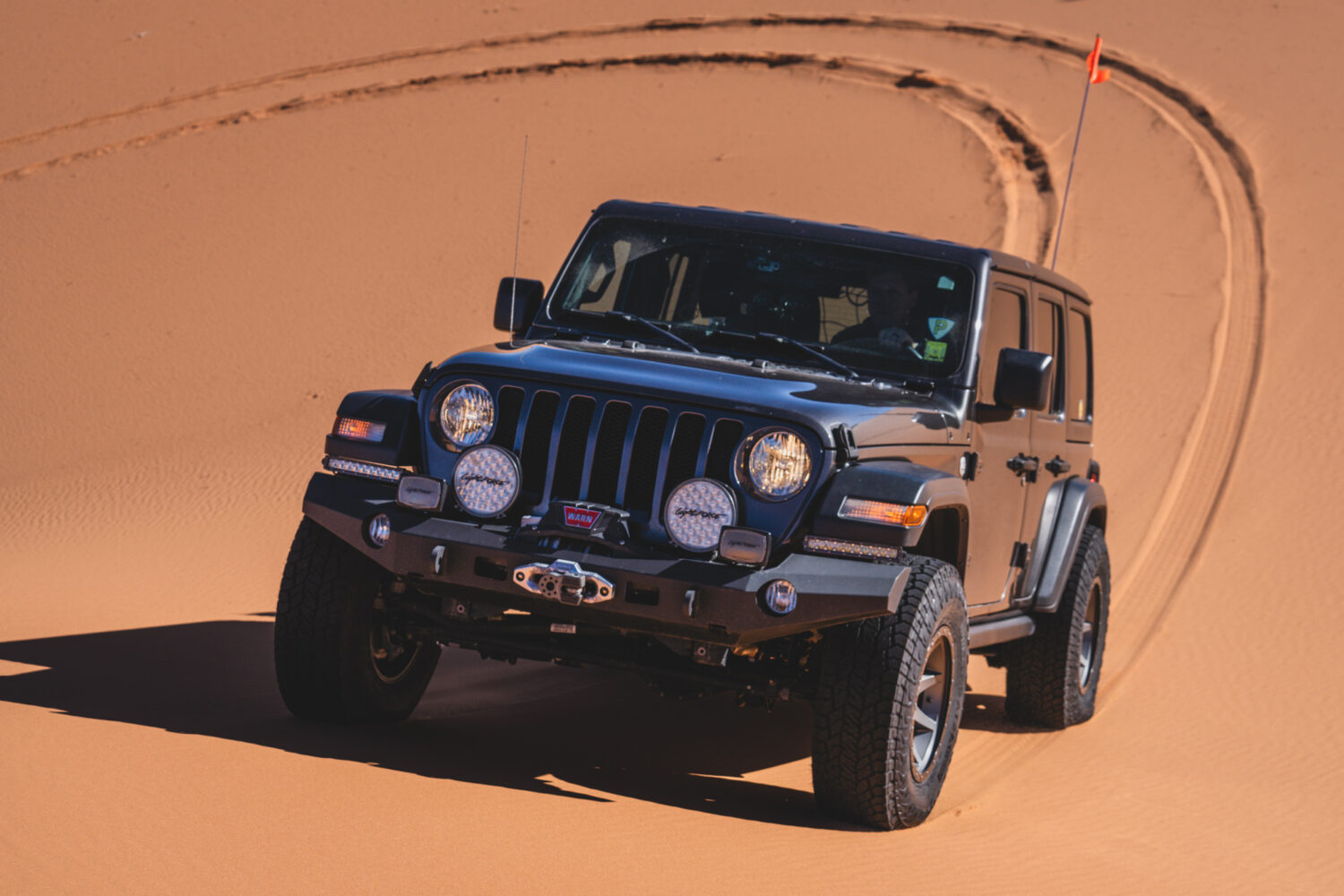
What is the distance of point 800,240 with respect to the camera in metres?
6.06

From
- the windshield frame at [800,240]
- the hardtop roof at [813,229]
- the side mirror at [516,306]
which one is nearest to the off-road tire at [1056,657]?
the hardtop roof at [813,229]

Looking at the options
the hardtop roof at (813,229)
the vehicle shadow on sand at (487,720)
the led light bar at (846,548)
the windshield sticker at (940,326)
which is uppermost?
the hardtop roof at (813,229)

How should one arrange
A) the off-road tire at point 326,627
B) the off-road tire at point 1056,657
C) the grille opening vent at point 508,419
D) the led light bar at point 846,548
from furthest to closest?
the off-road tire at point 1056,657, the off-road tire at point 326,627, the grille opening vent at point 508,419, the led light bar at point 846,548

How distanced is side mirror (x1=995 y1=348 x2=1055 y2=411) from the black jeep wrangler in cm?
1

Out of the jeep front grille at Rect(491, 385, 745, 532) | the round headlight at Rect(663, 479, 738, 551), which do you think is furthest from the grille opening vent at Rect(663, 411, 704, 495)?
the round headlight at Rect(663, 479, 738, 551)

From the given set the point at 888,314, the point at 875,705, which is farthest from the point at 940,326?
the point at 875,705

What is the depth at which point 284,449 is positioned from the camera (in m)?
14.4

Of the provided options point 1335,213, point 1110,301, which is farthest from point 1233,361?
point 1335,213

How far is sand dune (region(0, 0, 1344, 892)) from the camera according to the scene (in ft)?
15.5

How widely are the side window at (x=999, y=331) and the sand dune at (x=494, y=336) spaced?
167 centimetres

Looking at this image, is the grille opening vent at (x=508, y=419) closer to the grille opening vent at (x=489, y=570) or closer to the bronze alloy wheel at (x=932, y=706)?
the grille opening vent at (x=489, y=570)

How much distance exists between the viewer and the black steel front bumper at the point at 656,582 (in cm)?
463

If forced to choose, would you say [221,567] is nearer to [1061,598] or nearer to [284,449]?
[284,449]

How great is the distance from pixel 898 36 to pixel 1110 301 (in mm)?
12033
